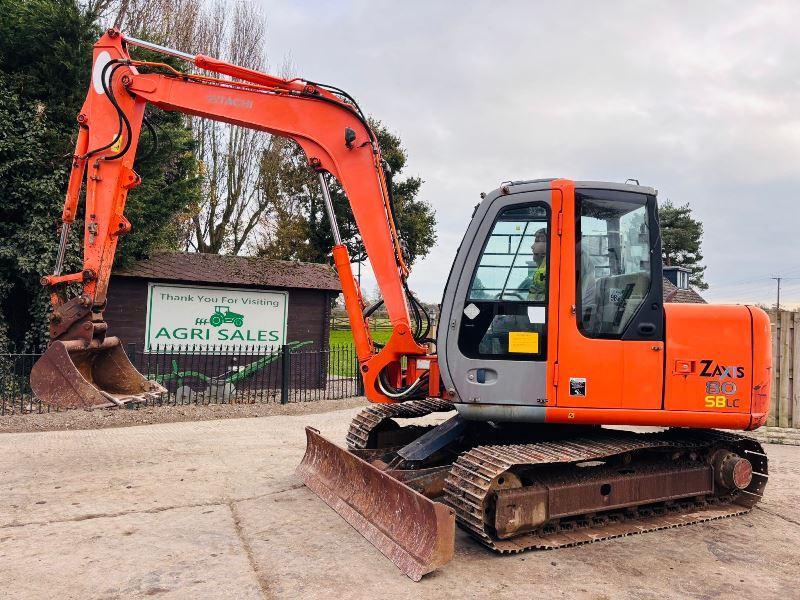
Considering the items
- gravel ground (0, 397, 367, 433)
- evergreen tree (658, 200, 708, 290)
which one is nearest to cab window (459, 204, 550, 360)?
gravel ground (0, 397, 367, 433)

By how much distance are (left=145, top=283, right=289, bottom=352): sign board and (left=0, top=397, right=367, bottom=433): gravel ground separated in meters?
2.37

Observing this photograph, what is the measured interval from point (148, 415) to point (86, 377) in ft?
16.6

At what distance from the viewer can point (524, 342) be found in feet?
A: 15.6

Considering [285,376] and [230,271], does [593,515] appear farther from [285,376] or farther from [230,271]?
[230,271]

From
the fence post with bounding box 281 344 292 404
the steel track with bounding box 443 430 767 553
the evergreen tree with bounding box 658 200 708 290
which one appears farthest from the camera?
the evergreen tree with bounding box 658 200 708 290

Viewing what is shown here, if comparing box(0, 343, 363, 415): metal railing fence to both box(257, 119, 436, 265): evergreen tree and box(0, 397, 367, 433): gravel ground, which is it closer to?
box(0, 397, 367, 433): gravel ground

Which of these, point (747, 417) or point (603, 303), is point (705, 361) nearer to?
point (747, 417)

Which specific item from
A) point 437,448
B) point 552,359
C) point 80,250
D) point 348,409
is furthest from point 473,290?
point 80,250

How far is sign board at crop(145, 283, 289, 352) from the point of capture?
13.2 meters

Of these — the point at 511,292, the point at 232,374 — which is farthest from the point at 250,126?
the point at 232,374

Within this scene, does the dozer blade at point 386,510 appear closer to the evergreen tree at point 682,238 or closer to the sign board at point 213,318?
the sign board at point 213,318

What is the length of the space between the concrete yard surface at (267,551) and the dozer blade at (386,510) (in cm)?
11

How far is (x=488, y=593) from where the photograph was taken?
12.5ft

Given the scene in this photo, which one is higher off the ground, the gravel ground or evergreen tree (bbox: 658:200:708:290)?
evergreen tree (bbox: 658:200:708:290)
